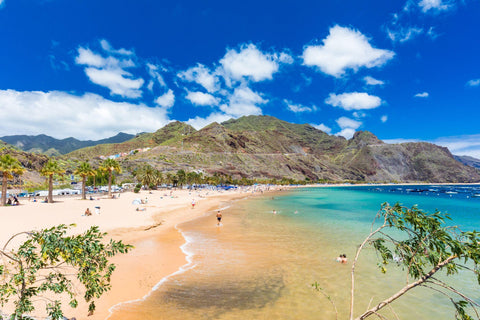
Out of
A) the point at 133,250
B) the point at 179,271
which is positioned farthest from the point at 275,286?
the point at 133,250

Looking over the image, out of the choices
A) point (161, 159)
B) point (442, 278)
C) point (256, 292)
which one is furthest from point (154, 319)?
point (161, 159)

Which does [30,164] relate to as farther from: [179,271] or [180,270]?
[179,271]

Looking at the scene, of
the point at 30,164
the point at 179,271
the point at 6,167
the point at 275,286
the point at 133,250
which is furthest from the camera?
the point at 30,164

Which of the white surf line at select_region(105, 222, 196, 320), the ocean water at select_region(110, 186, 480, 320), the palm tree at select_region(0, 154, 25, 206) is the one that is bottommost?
the ocean water at select_region(110, 186, 480, 320)

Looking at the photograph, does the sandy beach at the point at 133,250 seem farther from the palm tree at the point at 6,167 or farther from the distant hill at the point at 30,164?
the distant hill at the point at 30,164

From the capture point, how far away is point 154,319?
11312mm

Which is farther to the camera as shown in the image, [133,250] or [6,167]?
[6,167]

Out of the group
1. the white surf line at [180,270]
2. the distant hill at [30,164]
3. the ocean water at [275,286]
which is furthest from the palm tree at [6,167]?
the distant hill at [30,164]

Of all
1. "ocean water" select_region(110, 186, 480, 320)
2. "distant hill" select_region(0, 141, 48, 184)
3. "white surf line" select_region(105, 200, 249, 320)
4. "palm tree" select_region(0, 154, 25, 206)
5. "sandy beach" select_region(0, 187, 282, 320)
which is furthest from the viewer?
"distant hill" select_region(0, 141, 48, 184)

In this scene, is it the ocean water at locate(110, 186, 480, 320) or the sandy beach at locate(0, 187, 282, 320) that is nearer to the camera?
the ocean water at locate(110, 186, 480, 320)

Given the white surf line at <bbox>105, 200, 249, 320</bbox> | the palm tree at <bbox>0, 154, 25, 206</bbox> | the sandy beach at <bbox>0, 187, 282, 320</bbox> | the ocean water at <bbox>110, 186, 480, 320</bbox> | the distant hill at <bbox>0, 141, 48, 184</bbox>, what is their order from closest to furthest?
1. the white surf line at <bbox>105, 200, 249, 320</bbox>
2. the ocean water at <bbox>110, 186, 480, 320</bbox>
3. the sandy beach at <bbox>0, 187, 282, 320</bbox>
4. the palm tree at <bbox>0, 154, 25, 206</bbox>
5. the distant hill at <bbox>0, 141, 48, 184</bbox>

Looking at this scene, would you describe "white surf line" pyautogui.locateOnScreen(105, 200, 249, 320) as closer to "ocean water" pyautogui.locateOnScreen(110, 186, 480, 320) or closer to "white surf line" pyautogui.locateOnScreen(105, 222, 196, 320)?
"white surf line" pyautogui.locateOnScreen(105, 222, 196, 320)

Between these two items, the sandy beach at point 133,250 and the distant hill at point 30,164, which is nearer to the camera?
the sandy beach at point 133,250

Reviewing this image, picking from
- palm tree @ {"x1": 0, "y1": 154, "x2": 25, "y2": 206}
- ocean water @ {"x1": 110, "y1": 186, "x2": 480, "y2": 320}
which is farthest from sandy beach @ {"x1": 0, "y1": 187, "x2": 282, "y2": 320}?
palm tree @ {"x1": 0, "y1": 154, "x2": 25, "y2": 206}
